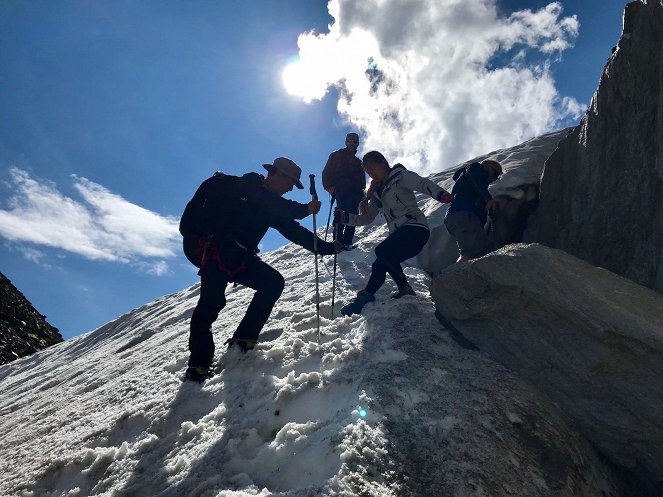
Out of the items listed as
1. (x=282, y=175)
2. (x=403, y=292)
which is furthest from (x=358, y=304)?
(x=282, y=175)

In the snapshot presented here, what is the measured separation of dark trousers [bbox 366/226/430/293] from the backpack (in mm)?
2283

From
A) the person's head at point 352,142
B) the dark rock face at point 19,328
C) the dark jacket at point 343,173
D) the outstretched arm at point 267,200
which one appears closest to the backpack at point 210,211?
the outstretched arm at point 267,200

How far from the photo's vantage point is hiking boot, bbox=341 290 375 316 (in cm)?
632

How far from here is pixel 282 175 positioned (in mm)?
6355

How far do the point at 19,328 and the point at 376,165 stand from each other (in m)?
21.5

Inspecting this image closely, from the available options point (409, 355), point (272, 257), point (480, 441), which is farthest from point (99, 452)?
point (272, 257)

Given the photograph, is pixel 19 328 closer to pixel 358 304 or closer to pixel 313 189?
pixel 313 189

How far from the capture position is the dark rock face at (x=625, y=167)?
4.88 m

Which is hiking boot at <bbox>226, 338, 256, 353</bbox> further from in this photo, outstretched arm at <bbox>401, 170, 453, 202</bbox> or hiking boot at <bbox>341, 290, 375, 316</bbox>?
outstretched arm at <bbox>401, 170, 453, 202</bbox>

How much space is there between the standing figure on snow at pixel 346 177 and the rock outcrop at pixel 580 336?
6535 mm

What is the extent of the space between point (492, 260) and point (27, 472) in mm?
5733

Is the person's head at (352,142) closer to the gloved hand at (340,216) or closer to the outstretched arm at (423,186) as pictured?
the gloved hand at (340,216)

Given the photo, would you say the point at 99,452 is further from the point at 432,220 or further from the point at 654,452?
the point at 432,220

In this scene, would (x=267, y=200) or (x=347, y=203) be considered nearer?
(x=267, y=200)
